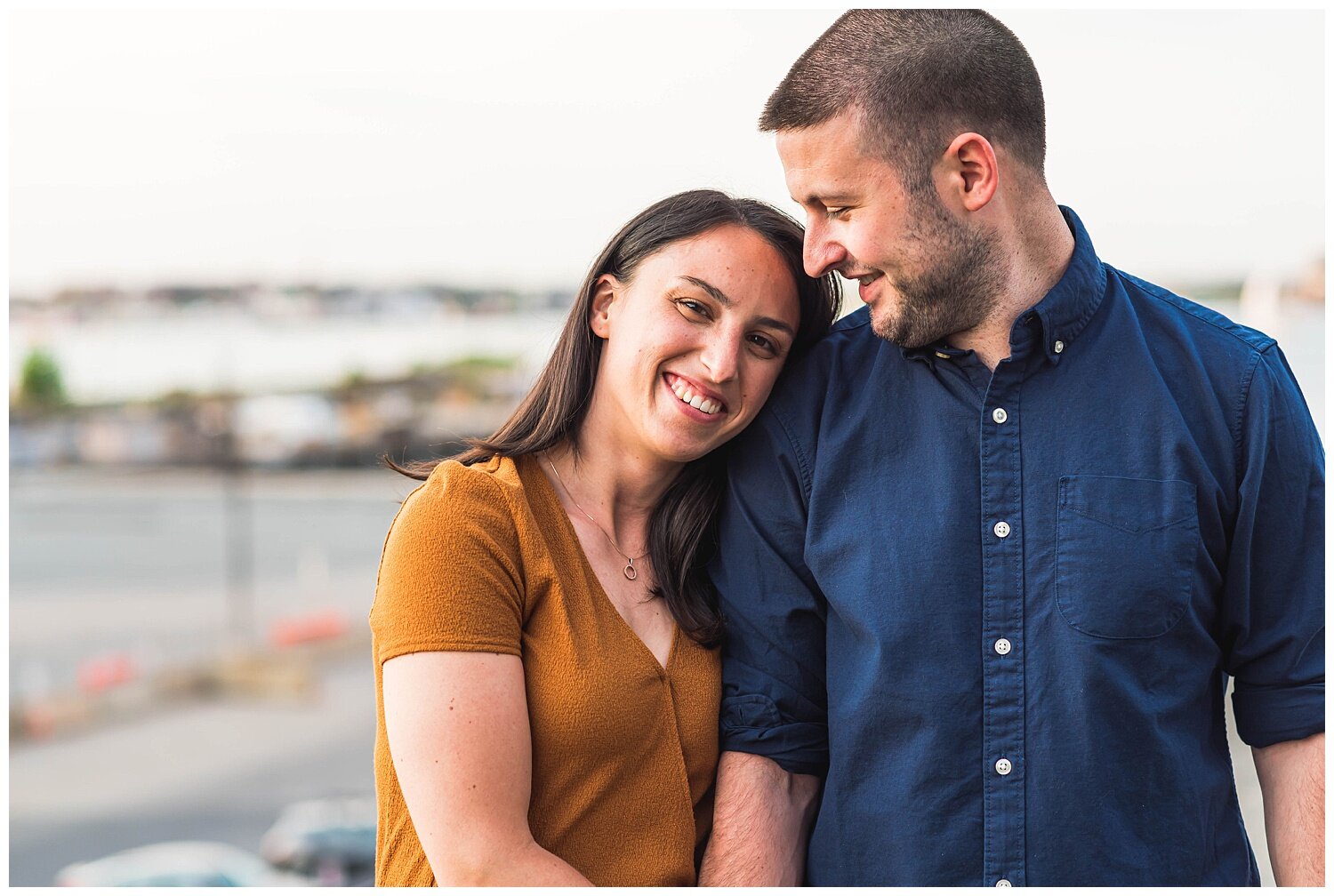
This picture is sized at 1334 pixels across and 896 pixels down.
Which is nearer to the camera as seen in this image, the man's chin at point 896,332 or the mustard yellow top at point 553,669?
the mustard yellow top at point 553,669

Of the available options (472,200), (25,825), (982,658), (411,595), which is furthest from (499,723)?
(472,200)

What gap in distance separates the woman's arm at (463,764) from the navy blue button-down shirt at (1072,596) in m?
0.52

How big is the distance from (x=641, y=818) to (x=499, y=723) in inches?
12.0

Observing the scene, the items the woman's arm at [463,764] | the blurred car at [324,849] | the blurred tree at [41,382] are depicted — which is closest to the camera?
the woman's arm at [463,764]

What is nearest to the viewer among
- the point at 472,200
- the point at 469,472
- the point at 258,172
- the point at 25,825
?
the point at 469,472

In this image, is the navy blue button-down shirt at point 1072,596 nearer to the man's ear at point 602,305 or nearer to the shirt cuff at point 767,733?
the shirt cuff at point 767,733

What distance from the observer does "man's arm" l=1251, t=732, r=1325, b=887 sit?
196 centimetres

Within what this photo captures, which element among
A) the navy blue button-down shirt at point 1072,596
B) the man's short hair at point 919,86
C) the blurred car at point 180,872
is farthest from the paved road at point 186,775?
the man's short hair at point 919,86

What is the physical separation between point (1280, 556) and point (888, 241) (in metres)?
0.73

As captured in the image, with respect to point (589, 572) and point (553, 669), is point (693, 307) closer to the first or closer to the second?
point (589, 572)

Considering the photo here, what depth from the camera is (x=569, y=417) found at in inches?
85.5

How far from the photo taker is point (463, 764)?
1.81 meters

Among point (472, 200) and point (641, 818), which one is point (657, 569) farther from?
point (472, 200)

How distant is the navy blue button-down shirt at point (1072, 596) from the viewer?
189 cm
